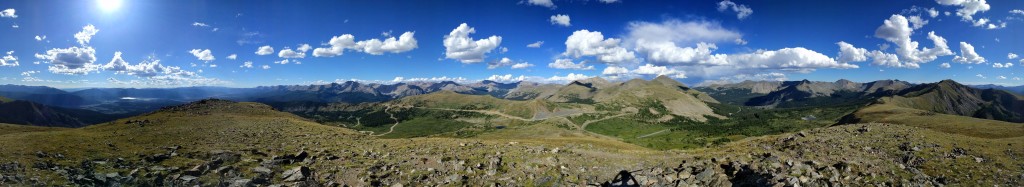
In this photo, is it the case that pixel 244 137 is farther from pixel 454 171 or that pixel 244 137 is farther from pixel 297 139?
pixel 454 171

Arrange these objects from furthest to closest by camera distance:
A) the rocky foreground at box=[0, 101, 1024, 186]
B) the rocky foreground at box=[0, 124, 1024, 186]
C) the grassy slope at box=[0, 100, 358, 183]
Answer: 1. the grassy slope at box=[0, 100, 358, 183]
2. the rocky foreground at box=[0, 101, 1024, 186]
3. the rocky foreground at box=[0, 124, 1024, 186]

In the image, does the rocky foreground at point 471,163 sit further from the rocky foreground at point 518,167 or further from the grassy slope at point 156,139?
the grassy slope at point 156,139

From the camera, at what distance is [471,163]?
46.4 metres

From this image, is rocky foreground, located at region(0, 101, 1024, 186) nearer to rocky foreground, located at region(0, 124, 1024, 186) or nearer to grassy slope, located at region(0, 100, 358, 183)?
rocky foreground, located at region(0, 124, 1024, 186)

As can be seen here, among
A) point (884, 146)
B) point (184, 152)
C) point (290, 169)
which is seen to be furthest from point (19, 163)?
point (884, 146)

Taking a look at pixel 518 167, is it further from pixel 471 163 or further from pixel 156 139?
pixel 156 139

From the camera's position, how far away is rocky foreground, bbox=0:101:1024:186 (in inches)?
1387

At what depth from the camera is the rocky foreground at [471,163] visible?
3522 centimetres

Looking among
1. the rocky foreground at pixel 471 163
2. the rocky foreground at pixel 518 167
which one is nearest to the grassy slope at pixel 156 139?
the rocky foreground at pixel 471 163

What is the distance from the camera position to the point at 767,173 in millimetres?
35719

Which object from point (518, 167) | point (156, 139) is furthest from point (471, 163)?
point (156, 139)

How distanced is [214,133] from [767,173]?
73.3 metres

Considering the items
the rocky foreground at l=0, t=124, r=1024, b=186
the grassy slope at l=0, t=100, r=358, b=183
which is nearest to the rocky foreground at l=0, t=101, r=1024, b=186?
the rocky foreground at l=0, t=124, r=1024, b=186

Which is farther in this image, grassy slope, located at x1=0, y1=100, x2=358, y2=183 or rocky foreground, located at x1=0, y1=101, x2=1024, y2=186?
grassy slope, located at x1=0, y1=100, x2=358, y2=183
